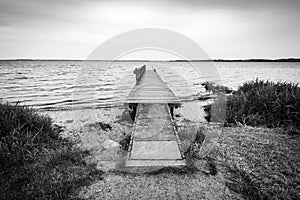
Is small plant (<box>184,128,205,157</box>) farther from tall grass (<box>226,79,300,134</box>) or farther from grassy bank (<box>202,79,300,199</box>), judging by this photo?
tall grass (<box>226,79,300,134</box>)

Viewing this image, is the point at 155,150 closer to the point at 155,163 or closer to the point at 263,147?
the point at 155,163

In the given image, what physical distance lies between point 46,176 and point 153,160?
1.72 meters

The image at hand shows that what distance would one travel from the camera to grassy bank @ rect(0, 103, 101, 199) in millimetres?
2752

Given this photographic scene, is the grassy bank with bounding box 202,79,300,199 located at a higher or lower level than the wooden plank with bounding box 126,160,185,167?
lower

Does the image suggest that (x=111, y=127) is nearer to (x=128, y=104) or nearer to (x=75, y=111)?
(x=128, y=104)

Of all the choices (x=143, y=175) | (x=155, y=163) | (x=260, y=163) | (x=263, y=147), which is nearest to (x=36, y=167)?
(x=143, y=175)

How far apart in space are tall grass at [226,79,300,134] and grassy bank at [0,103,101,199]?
4.90 meters

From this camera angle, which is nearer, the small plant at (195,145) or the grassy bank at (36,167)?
the grassy bank at (36,167)

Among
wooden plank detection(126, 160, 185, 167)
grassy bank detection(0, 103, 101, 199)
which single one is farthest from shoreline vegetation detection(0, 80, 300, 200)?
wooden plank detection(126, 160, 185, 167)

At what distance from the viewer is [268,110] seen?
6262mm

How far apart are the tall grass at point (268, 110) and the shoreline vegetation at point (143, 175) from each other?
395 mm

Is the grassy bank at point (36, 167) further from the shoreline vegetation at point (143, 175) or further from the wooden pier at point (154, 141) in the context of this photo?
the wooden pier at point (154, 141)

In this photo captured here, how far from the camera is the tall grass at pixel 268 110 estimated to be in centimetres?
563

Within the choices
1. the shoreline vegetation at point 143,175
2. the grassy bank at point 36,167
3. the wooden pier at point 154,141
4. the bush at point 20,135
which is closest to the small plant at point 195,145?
the shoreline vegetation at point 143,175
